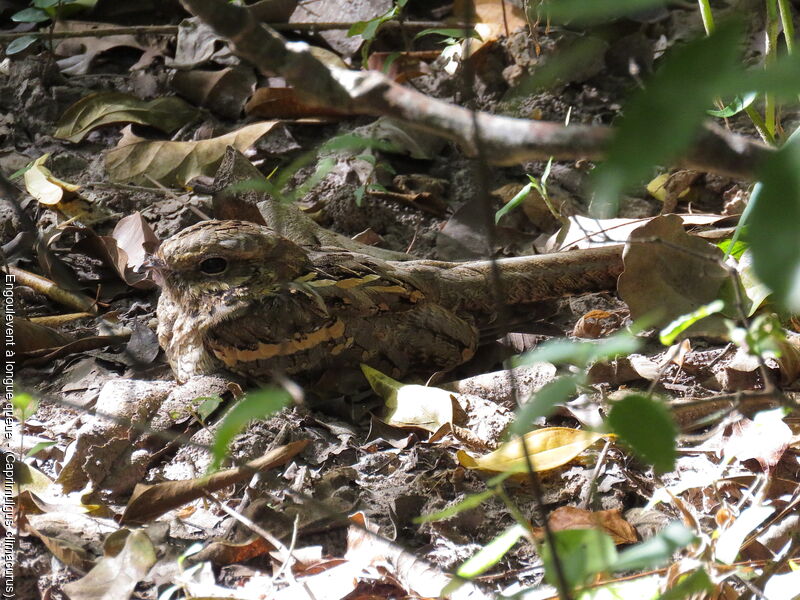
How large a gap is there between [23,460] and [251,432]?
2.15 ft

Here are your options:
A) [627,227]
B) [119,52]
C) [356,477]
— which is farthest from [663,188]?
[119,52]

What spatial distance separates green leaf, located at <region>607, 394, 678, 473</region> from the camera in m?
0.95

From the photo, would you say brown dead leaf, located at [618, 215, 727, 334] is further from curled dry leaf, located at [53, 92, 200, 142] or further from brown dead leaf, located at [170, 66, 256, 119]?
curled dry leaf, located at [53, 92, 200, 142]

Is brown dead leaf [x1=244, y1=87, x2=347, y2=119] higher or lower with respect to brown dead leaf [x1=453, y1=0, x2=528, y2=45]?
lower

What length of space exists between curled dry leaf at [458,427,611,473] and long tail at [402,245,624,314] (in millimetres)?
1123

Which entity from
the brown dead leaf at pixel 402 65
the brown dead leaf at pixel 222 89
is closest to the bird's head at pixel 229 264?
the brown dead leaf at pixel 222 89

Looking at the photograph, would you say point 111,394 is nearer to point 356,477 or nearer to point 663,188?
point 356,477

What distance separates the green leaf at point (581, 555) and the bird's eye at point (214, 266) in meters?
1.96

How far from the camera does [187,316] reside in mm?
2941

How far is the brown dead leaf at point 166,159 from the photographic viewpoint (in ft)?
12.9

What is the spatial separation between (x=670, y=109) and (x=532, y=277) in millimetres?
2709

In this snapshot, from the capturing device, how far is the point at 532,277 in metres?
3.27

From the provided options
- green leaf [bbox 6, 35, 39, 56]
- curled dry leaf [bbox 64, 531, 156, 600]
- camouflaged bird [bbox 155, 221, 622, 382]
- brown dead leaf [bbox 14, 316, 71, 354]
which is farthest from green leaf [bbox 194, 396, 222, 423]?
green leaf [bbox 6, 35, 39, 56]

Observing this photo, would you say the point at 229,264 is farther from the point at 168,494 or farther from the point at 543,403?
the point at 543,403
